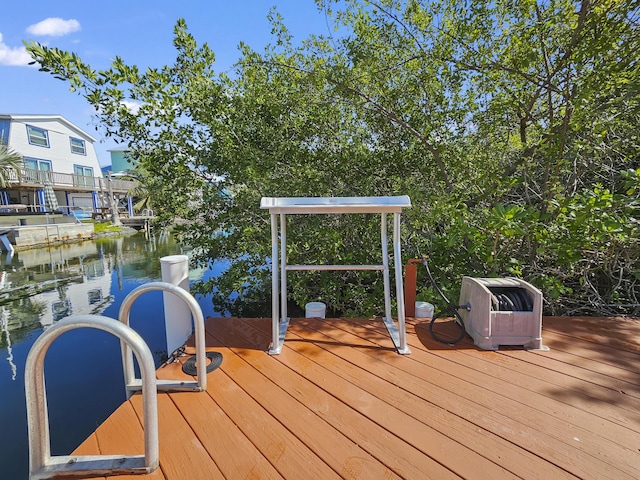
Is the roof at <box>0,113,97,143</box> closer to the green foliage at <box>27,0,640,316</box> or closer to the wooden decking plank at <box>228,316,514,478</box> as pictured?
the green foliage at <box>27,0,640,316</box>

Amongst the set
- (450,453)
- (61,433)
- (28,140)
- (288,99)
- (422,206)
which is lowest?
(61,433)

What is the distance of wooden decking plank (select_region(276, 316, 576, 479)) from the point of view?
1.23m

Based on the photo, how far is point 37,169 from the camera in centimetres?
1791

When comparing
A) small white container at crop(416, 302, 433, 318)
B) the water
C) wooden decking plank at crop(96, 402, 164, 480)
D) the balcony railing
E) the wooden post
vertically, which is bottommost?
the water

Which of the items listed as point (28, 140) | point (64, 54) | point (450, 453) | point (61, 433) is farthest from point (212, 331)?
point (28, 140)

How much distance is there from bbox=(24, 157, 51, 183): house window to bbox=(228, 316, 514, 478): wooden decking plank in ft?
70.5

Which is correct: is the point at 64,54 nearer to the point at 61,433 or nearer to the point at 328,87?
the point at 328,87

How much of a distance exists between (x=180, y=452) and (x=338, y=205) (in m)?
1.47

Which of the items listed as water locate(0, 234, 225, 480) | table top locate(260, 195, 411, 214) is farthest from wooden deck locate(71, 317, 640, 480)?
water locate(0, 234, 225, 480)

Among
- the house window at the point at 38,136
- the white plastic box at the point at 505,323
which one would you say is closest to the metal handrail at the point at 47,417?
the white plastic box at the point at 505,323

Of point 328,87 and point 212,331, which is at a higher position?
point 328,87

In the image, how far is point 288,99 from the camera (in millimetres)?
4043

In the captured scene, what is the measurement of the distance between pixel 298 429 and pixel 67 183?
24.2 meters

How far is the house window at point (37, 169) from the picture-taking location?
16734 mm
